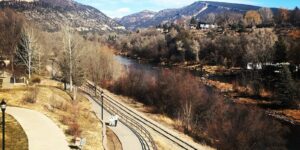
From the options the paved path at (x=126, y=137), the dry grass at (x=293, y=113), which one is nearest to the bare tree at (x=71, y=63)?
the paved path at (x=126, y=137)

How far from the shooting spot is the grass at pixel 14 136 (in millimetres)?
21922

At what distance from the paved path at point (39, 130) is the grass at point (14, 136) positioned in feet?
1.02

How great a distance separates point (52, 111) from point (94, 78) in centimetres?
3183

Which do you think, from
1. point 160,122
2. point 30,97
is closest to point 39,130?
point 30,97

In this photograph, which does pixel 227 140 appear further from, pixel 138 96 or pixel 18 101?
pixel 138 96

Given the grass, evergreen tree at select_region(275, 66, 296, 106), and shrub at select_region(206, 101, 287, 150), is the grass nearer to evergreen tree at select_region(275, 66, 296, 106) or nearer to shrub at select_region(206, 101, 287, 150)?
shrub at select_region(206, 101, 287, 150)

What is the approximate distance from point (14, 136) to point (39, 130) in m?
2.10

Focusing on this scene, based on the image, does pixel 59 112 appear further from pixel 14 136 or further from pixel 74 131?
pixel 14 136

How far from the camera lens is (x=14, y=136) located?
23.5 metres

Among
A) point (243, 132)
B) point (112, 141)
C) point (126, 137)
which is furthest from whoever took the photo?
point (243, 132)

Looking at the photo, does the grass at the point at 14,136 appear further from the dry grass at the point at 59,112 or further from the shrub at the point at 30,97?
the shrub at the point at 30,97

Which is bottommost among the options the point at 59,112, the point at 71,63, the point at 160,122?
the point at 160,122

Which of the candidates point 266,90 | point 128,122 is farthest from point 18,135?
point 266,90

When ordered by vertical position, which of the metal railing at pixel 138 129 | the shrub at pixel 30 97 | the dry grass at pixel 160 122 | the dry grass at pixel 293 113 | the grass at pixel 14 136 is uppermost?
the shrub at pixel 30 97
